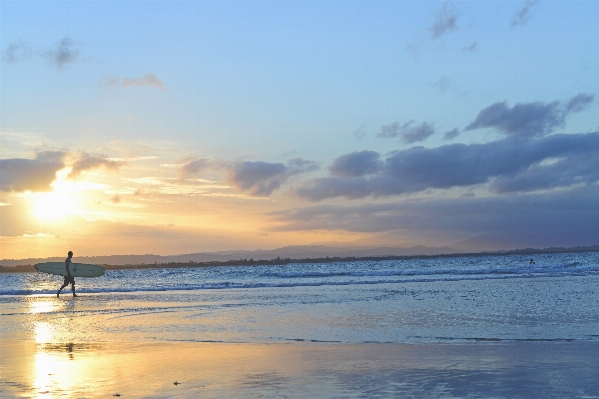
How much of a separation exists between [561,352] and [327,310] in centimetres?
1018

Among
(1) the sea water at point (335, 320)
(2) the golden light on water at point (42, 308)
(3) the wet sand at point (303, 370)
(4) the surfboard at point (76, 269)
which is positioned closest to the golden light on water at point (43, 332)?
(1) the sea water at point (335, 320)

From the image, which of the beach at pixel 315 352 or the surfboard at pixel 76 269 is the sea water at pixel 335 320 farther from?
the surfboard at pixel 76 269

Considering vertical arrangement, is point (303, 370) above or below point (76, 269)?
below

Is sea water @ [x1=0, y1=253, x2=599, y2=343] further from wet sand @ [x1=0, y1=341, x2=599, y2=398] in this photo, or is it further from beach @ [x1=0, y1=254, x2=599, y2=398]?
wet sand @ [x1=0, y1=341, x2=599, y2=398]

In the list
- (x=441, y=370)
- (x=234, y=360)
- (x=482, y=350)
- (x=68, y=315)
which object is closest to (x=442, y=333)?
(x=482, y=350)

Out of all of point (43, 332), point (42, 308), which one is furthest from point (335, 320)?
point (42, 308)

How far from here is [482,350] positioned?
464 inches

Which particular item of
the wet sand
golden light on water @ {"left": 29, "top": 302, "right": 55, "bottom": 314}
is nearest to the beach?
the wet sand

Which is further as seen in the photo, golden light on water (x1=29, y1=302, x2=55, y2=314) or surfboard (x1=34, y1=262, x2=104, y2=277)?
surfboard (x1=34, y1=262, x2=104, y2=277)

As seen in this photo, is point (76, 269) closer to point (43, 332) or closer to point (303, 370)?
point (43, 332)

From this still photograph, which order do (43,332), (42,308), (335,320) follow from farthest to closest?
(42,308) < (335,320) < (43,332)

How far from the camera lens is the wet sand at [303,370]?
857 centimetres

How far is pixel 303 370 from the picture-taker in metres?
10.2

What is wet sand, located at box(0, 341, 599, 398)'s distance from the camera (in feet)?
A: 28.1
